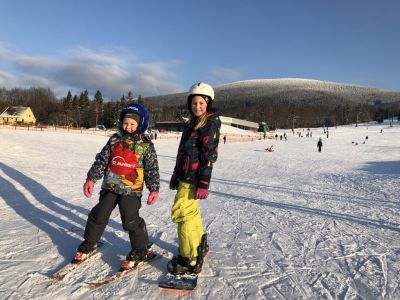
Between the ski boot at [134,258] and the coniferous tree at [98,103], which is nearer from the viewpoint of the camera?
the ski boot at [134,258]

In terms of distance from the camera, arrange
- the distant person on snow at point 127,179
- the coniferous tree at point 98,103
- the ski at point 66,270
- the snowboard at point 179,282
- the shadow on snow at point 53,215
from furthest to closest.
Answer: the coniferous tree at point 98,103, the shadow on snow at point 53,215, the distant person on snow at point 127,179, the ski at point 66,270, the snowboard at point 179,282

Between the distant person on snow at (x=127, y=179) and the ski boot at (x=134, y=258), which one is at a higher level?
the distant person on snow at (x=127, y=179)

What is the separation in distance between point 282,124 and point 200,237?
12562cm

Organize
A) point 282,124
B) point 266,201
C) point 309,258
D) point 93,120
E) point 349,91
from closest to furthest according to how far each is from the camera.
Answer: point 309,258, point 266,201, point 93,120, point 282,124, point 349,91

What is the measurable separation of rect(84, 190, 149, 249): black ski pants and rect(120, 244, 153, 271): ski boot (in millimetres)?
50

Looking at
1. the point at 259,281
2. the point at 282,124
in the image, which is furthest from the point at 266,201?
the point at 282,124

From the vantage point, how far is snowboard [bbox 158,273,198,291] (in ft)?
9.54

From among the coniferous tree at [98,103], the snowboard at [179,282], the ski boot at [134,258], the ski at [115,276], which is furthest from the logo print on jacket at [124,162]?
the coniferous tree at [98,103]

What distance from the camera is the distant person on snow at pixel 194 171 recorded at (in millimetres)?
3129

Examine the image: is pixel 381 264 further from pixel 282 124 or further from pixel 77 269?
pixel 282 124

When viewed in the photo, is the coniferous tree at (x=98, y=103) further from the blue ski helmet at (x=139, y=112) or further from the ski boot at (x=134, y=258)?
the ski boot at (x=134, y=258)

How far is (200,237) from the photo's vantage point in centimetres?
336

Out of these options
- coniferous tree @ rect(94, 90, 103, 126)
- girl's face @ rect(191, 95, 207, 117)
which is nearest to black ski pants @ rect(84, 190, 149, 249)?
girl's face @ rect(191, 95, 207, 117)

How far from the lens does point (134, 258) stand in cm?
333
